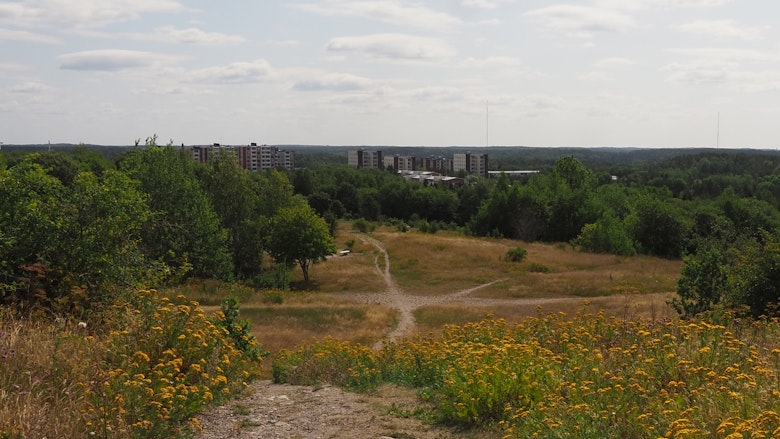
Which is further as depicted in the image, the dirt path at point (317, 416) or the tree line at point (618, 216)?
the tree line at point (618, 216)

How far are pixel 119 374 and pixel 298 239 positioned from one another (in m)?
36.9

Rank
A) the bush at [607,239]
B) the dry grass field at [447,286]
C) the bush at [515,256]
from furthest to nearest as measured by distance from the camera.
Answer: the bush at [607,239], the bush at [515,256], the dry grass field at [447,286]

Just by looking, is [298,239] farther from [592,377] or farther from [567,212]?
[592,377]

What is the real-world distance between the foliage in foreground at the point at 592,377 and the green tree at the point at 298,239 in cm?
3337

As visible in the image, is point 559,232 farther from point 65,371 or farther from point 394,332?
point 65,371

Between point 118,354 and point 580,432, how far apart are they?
4516mm

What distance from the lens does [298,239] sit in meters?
42.6

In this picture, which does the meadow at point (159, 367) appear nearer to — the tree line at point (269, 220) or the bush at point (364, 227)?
the tree line at point (269, 220)

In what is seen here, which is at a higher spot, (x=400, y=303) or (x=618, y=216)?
(x=618, y=216)

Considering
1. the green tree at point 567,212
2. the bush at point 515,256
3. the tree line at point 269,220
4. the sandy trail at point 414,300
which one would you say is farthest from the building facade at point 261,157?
the sandy trail at point 414,300

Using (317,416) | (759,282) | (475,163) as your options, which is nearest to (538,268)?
(759,282)

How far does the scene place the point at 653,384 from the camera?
562 centimetres

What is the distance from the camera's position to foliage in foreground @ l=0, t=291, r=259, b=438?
5184mm

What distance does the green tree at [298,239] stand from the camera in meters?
42.6
